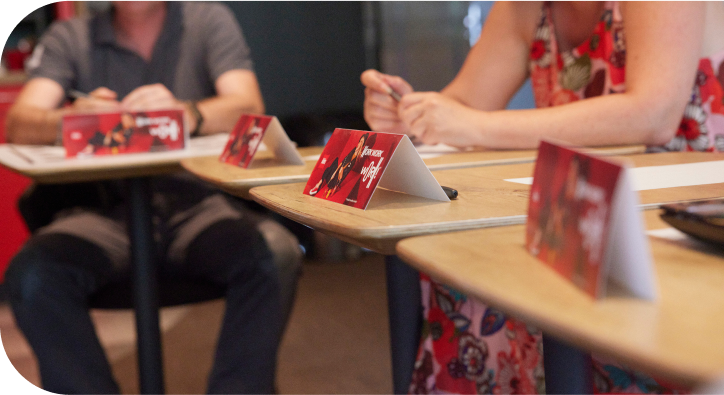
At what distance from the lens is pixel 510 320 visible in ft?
3.27

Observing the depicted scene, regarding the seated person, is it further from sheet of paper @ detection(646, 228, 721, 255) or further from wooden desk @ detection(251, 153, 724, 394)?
sheet of paper @ detection(646, 228, 721, 255)

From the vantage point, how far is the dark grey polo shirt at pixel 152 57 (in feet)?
5.82

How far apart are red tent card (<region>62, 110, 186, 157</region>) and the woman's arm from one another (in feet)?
1.76

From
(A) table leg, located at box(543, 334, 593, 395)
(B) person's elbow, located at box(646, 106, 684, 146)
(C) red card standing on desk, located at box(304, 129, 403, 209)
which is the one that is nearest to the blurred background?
(B) person's elbow, located at box(646, 106, 684, 146)

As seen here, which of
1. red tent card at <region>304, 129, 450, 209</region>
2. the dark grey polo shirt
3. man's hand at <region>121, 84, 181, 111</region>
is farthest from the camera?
the dark grey polo shirt

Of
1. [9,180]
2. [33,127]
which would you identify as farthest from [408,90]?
[9,180]

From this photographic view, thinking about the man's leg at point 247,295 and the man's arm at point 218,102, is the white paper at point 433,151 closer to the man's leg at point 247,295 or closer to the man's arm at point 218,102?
the man's leg at point 247,295

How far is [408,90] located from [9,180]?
2.26m

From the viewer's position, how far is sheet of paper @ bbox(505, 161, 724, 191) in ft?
2.17

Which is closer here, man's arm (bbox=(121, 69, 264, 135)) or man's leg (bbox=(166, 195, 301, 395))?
man's leg (bbox=(166, 195, 301, 395))

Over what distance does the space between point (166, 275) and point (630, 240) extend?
124 cm

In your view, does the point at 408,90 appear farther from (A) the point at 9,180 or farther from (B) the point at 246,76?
(A) the point at 9,180

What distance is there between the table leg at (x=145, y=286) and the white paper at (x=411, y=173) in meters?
0.79

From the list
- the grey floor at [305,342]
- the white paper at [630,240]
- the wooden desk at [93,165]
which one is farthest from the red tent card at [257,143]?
the grey floor at [305,342]
